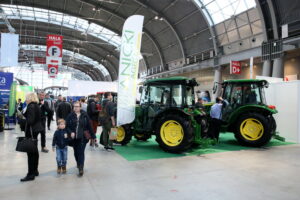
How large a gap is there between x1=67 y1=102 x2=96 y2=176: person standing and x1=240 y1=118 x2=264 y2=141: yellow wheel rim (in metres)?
4.68

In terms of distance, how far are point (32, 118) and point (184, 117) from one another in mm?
3348

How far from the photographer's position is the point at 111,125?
607 cm

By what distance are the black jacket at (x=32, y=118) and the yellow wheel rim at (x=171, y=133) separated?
2.85 meters

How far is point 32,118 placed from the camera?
392cm

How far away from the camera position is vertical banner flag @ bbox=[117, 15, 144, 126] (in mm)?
5879

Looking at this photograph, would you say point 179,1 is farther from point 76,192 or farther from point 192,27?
point 76,192

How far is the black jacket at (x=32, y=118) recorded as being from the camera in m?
3.90

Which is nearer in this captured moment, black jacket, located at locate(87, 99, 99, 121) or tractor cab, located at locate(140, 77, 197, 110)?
tractor cab, located at locate(140, 77, 197, 110)

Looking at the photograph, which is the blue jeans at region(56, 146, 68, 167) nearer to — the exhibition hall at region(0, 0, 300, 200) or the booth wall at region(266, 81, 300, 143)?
the exhibition hall at region(0, 0, 300, 200)

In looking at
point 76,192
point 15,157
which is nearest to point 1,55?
point 15,157

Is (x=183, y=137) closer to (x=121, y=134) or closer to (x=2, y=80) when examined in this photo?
(x=121, y=134)

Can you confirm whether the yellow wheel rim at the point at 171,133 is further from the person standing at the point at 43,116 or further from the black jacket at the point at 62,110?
the black jacket at the point at 62,110

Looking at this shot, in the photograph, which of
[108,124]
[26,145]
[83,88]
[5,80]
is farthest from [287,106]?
[83,88]

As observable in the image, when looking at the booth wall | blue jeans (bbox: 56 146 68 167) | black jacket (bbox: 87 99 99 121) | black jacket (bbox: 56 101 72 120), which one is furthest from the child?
the booth wall
